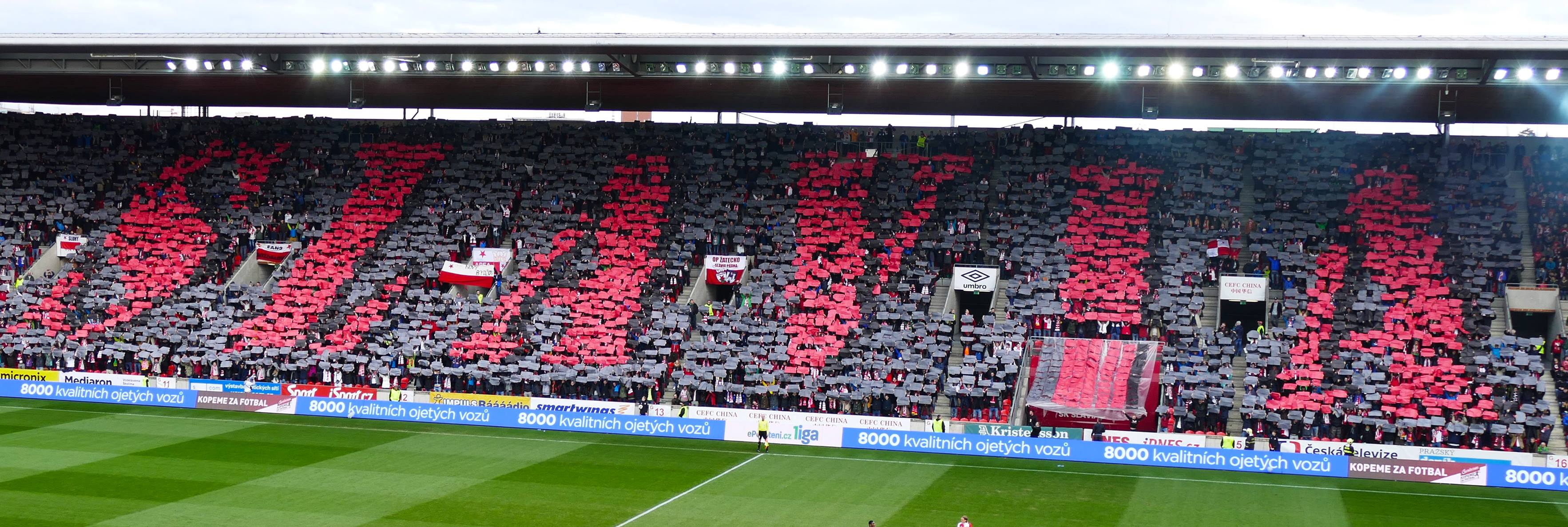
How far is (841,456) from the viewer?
35281mm

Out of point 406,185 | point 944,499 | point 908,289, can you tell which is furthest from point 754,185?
point 944,499

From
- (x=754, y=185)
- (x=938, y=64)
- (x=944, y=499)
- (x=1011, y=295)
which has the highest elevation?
(x=938, y=64)

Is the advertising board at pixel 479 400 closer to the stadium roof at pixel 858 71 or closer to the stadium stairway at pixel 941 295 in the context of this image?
the stadium roof at pixel 858 71

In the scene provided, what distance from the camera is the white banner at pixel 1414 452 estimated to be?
3344 cm

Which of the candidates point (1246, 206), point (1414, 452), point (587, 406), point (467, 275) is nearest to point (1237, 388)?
point (1414, 452)

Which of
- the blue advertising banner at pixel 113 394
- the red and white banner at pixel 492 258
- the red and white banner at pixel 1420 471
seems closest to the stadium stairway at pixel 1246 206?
the red and white banner at pixel 1420 471

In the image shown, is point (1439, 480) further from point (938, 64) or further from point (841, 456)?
point (938, 64)

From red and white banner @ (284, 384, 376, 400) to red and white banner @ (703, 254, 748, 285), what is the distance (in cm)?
1148

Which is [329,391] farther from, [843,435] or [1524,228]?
[1524,228]

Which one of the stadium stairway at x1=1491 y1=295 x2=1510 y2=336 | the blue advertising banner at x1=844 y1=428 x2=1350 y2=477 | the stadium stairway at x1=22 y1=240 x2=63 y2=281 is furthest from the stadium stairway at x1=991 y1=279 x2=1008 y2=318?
the stadium stairway at x1=22 y1=240 x2=63 y2=281

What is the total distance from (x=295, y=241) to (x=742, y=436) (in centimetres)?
2200

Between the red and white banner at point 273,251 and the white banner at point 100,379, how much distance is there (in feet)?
27.0

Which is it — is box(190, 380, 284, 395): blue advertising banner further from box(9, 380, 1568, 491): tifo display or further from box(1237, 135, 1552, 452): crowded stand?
box(1237, 135, 1552, 452): crowded stand

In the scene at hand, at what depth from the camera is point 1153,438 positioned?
1417 inches
